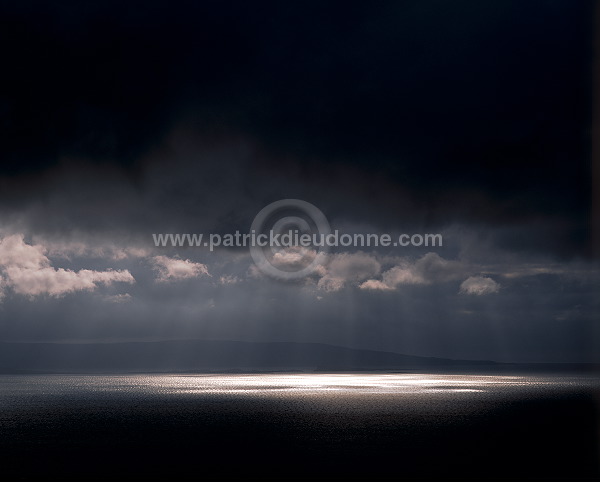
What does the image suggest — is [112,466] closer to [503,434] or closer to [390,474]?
[390,474]

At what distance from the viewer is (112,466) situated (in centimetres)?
5538

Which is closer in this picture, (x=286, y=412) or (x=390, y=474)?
(x=390, y=474)

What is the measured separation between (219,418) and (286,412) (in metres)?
16.8

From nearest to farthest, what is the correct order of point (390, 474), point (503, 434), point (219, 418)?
point (390, 474) → point (503, 434) → point (219, 418)

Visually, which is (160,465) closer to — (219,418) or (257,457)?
(257,457)

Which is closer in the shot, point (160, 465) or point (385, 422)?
point (160, 465)

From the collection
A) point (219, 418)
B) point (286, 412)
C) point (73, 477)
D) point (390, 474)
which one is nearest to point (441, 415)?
point (286, 412)

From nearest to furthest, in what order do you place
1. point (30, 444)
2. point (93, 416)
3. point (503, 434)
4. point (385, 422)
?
point (30, 444)
point (503, 434)
point (385, 422)
point (93, 416)

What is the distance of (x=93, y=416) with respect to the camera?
11012 cm

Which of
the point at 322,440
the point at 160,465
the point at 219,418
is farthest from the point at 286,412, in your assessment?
the point at 160,465

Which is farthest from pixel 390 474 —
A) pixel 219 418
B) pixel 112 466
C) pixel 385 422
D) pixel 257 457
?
pixel 219 418

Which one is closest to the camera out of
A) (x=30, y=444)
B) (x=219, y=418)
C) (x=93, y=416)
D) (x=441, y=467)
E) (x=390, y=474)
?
(x=390, y=474)

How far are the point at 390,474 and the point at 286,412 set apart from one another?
2677 inches

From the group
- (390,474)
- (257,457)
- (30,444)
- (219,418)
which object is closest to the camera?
(390,474)
